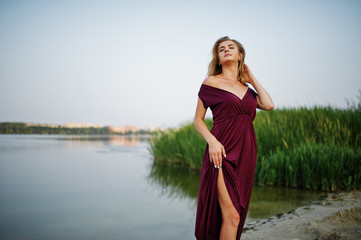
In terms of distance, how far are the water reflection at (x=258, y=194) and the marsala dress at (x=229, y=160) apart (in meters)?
2.07

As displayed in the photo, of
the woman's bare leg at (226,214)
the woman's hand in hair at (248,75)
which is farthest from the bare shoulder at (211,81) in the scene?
the woman's bare leg at (226,214)

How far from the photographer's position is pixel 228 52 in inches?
93.4

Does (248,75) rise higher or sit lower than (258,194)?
higher

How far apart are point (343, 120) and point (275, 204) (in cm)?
392

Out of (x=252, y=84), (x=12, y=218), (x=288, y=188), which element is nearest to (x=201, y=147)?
(x=288, y=188)

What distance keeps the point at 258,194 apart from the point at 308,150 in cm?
141

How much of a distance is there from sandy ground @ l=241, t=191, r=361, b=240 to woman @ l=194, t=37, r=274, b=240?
116cm

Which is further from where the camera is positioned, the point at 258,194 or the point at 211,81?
the point at 258,194

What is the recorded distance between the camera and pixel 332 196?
502 centimetres

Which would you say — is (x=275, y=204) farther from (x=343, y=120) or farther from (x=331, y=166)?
(x=343, y=120)

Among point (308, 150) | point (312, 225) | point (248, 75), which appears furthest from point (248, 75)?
point (308, 150)

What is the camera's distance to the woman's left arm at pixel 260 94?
2.45 meters

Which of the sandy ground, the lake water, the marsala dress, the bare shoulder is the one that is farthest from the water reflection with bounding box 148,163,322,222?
the bare shoulder

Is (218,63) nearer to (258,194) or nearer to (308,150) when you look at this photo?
(258,194)
